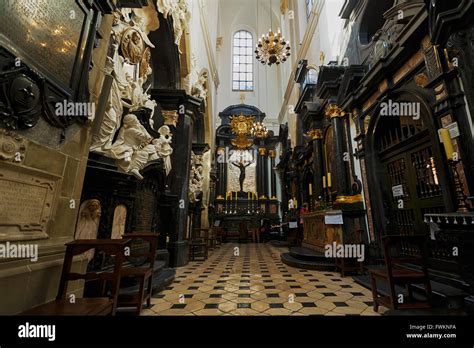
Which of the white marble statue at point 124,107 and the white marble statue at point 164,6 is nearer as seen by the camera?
the white marble statue at point 124,107

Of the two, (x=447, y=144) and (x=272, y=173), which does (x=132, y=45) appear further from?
(x=272, y=173)

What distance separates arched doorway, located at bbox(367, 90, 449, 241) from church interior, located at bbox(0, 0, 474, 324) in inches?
1.1

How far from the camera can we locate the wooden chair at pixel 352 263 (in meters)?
3.96

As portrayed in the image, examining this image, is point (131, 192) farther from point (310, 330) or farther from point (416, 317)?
point (416, 317)

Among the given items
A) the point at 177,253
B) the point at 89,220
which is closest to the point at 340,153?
the point at 177,253

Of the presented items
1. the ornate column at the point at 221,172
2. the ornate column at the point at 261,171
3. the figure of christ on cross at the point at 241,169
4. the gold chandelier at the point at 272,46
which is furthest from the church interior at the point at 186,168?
the figure of christ on cross at the point at 241,169

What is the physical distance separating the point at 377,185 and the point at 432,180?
1168 mm

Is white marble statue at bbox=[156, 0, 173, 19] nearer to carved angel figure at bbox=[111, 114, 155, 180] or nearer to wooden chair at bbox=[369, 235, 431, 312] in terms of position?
carved angel figure at bbox=[111, 114, 155, 180]

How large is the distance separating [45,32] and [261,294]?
12.0ft

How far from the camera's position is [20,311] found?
145cm

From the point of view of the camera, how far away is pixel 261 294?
9.71 ft

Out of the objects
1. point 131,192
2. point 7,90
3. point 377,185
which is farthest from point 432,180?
point 7,90

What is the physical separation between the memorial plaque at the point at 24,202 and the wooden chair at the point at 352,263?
4.42 m

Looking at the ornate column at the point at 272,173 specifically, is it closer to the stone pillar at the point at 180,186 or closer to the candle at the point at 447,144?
the stone pillar at the point at 180,186
